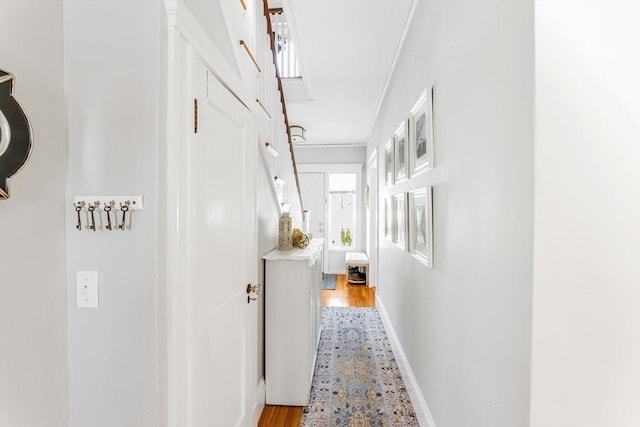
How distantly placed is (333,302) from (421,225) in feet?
10.3

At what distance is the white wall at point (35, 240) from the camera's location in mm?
813

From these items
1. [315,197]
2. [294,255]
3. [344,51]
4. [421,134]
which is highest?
[344,51]

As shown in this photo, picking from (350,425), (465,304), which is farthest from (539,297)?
(350,425)

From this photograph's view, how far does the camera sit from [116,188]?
1027 mm

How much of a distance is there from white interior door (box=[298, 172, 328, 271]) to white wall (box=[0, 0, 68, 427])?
6221mm

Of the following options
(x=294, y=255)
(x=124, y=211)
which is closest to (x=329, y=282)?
(x=294, y=255)

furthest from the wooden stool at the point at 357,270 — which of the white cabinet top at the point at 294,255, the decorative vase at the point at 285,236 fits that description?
the decorative vase at the point at 285,236

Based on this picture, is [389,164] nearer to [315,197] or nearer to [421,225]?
[421,225]

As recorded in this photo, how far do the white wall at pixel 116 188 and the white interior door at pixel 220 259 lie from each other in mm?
169

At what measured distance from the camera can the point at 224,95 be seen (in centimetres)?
154

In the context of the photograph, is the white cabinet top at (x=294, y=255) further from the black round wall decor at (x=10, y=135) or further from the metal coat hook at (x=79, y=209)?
the black round wall decor at (x=10, y=135)

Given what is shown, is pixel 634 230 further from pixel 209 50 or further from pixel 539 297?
pixel 209 50

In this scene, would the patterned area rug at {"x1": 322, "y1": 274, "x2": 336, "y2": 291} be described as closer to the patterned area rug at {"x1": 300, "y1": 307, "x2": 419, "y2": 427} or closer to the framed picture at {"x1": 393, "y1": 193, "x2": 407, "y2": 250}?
the patterned area rug at {"x1": 300, "y1": 307, "x2": 419, "y2": 427}

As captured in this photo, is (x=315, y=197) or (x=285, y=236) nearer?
(x=285, y=236)
